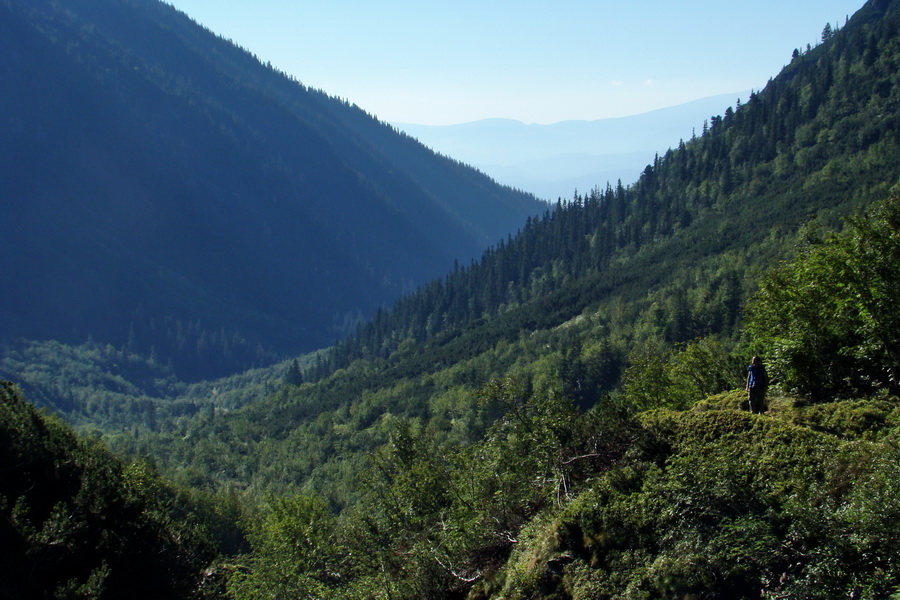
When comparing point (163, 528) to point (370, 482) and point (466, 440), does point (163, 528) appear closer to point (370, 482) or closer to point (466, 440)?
point (370, 482)

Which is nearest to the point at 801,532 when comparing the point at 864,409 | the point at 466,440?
the point at 864,409

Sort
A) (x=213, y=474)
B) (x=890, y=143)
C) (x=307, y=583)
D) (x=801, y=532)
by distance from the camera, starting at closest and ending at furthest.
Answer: (x=801, y=532) < (x=307, y=583) < (x=890, y=143) < (x=213, y=474)

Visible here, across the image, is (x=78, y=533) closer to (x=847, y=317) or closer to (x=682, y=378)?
(x=847, y=317)

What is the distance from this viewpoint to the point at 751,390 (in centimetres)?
2400

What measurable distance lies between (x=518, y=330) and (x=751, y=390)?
16697 centimetres

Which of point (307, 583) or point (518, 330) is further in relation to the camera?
point (518, 330)

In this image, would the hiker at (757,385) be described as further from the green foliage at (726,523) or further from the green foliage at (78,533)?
the green foliage at (78,533)

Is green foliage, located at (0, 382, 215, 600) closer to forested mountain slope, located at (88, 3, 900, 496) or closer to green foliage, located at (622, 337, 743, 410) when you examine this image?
green foliage, located at (622, 337, 743, 410)

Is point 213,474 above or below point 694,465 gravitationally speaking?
below

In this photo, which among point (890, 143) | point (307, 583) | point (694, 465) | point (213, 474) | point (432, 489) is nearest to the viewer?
point (694, 465)

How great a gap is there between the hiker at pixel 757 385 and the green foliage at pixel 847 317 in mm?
3149

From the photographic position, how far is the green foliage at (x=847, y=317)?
2255cm

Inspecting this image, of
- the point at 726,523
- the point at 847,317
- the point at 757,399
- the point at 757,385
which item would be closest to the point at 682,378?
the point at 847,317

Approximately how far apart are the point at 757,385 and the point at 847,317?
4737 millimetres
